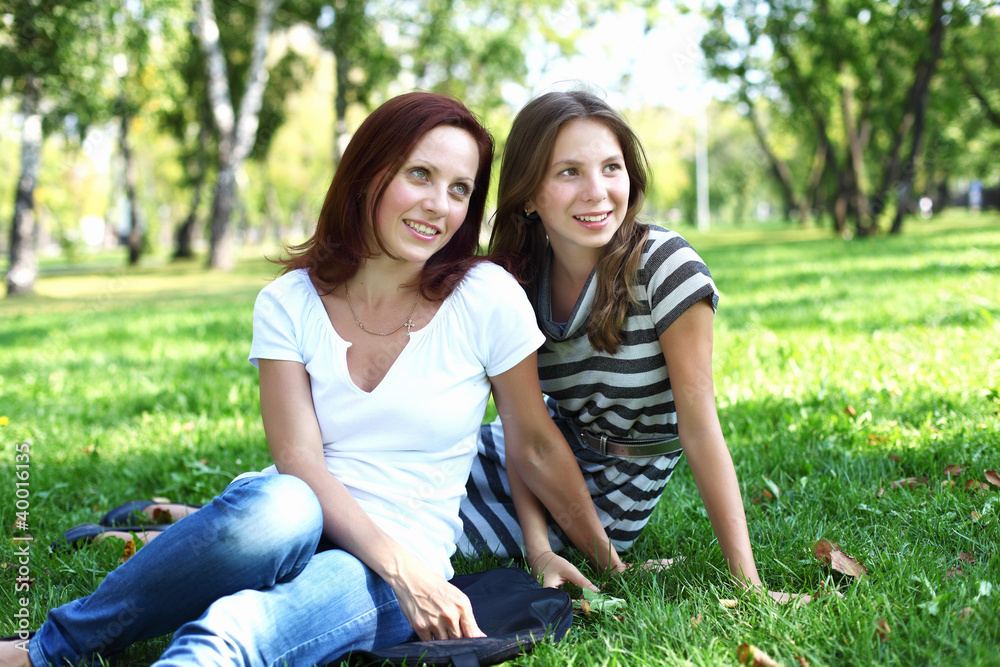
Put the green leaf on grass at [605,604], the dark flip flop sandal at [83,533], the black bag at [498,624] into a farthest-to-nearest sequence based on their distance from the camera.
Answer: the dark flip flop sandal at [83,533], the green leaf on grass at [605,604], the black bag at [498,624]

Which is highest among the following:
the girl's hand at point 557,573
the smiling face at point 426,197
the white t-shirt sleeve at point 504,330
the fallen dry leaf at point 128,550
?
the smiling face at point 426,197

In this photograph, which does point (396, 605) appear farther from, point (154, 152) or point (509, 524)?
point (154, 152)

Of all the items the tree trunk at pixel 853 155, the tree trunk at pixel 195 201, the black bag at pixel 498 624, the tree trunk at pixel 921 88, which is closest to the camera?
the black bag at pixel 498 624

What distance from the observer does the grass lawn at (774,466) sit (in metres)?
2.05

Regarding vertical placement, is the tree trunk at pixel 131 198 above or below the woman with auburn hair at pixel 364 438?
above

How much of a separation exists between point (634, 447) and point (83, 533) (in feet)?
7.04

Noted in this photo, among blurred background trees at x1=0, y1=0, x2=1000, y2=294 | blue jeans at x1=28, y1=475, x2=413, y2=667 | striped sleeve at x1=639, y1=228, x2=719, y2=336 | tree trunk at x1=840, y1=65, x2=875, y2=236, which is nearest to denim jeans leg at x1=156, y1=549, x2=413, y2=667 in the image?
blue jeans at x1=28, y1=475, x2=413, y2=667

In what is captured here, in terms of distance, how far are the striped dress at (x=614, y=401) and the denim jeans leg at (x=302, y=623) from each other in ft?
2.35

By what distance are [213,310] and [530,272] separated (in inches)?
320

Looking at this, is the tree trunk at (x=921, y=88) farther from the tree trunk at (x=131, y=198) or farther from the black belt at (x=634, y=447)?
the tree trunk at (x=131, y=198)

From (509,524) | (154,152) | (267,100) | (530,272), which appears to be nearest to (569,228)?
(530,272)

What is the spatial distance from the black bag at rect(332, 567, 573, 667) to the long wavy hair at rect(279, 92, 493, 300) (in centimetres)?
90

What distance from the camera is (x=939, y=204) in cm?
4222

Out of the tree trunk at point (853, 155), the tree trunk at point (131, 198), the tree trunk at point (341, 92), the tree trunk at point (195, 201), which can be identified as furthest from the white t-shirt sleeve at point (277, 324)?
the tree trunk at point (195, 201)
